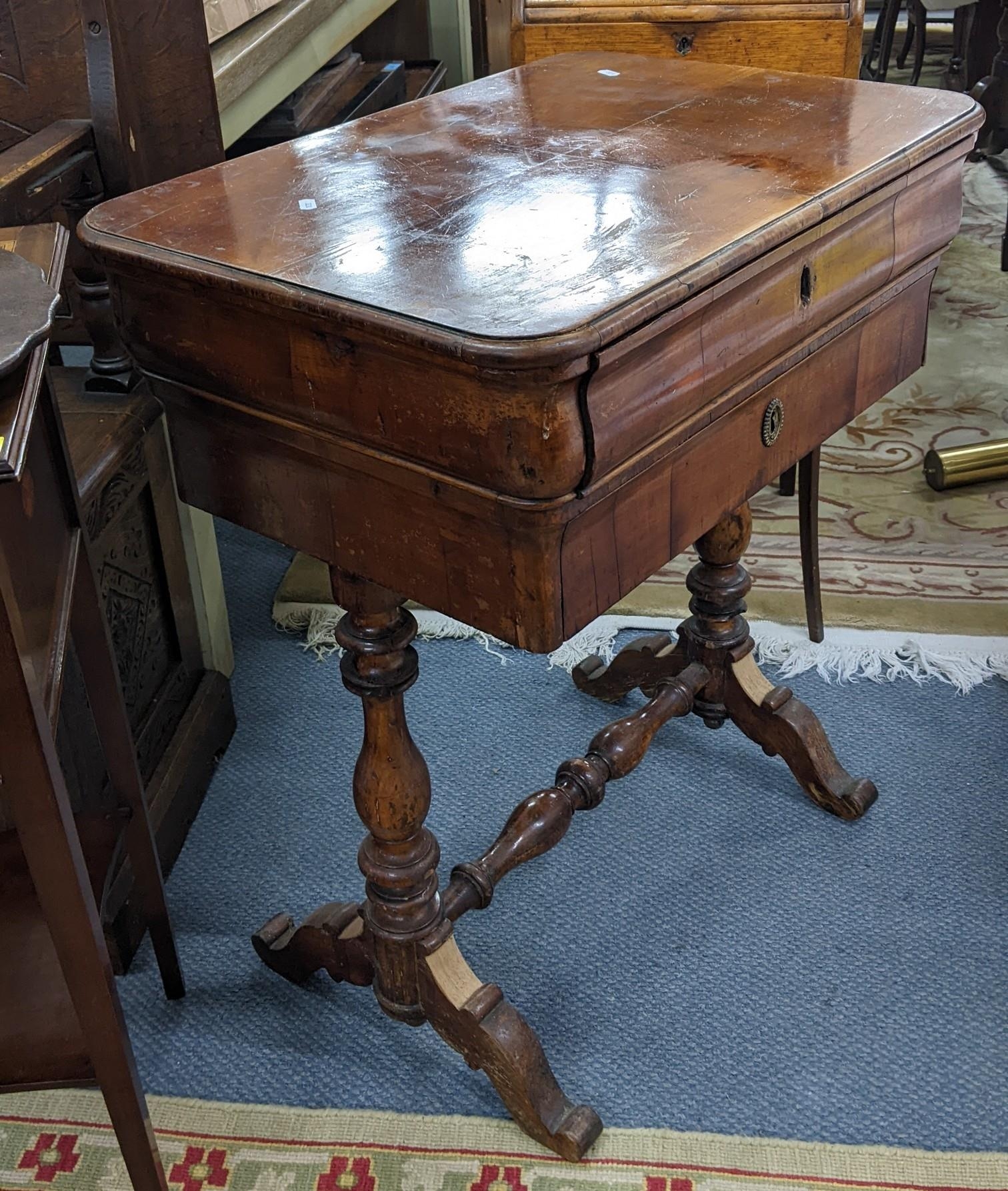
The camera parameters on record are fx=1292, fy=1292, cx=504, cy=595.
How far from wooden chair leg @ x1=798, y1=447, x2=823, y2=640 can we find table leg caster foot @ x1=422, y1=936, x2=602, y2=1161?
37.6 inches

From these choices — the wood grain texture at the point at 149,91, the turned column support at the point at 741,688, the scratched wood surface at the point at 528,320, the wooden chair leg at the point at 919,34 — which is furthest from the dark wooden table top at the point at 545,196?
the wooden chair leg at the point at 919,34

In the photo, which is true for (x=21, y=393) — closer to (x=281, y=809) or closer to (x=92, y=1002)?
(x=92, y=1002)

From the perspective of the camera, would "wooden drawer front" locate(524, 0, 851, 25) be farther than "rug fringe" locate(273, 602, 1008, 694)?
No

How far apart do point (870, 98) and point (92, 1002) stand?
44.4 inches

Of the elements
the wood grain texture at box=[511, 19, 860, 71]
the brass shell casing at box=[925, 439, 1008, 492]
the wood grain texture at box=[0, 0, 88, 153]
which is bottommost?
the brass shell casing at box=[925, 439, 1008, 492]

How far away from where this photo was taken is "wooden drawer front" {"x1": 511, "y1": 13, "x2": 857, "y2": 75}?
1.93 m

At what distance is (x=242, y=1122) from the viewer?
1394 mm

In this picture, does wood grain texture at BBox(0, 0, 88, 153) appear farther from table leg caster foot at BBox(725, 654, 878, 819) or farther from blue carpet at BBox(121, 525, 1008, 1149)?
table leg caster foot at BBox(725, 654, 878, 819)

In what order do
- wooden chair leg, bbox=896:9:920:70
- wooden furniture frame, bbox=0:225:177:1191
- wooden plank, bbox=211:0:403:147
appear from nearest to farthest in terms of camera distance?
wooden furniture frame, bbox=0:225:177:1191 → wooden plank, bbox=211:0:403:147 → wooden chair leg, bbox=896:9:920:70

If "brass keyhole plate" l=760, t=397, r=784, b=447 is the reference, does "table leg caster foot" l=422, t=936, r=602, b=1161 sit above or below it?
below

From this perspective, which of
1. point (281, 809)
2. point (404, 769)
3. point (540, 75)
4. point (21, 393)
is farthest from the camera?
point (281, 809)

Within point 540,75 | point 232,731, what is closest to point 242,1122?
point 232,731

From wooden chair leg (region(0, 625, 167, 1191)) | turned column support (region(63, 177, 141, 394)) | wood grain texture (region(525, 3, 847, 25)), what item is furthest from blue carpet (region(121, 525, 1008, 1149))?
wood grain texture (region(525, 3, 847, 25))

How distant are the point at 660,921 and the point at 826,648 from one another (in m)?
0.66
